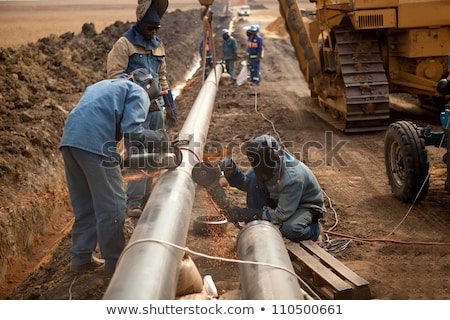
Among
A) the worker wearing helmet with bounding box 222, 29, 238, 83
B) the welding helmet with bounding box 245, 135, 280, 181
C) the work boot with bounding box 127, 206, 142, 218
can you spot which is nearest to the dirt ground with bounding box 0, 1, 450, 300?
the work boot with bounding box 127, 206, 142, 218

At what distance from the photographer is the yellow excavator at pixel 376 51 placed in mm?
10203

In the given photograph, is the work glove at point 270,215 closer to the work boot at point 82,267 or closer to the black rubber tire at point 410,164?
the work boot at point 82,267

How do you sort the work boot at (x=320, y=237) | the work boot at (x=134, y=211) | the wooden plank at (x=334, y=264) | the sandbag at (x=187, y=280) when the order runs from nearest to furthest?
the sandbag at (x=187, y=280) → the wooden plank at (x=334, y=264) → the work boot at (x=320, y=237) → the work boot at (x=134, y=211)

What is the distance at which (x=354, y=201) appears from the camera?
25.0 ft

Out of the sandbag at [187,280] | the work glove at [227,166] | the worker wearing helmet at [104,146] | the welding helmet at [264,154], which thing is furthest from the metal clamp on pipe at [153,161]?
the sandbag at [187,280]

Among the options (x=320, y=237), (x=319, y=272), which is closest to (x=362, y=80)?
(x=320, y=237)

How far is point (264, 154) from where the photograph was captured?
554 cm

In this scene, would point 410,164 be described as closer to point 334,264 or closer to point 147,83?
point 334,264

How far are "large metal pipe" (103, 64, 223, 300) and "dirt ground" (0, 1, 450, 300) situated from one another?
70 centimetres

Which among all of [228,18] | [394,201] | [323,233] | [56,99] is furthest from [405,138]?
[228,18]

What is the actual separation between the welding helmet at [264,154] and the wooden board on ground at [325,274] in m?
0.72

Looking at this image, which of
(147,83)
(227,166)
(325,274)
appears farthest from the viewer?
(227,166)

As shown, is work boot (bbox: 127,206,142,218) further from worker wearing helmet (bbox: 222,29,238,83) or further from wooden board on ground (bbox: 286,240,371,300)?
worker wearing helmet (bbox: 222,29,238,83)

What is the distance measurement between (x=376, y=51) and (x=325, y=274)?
672 cm
